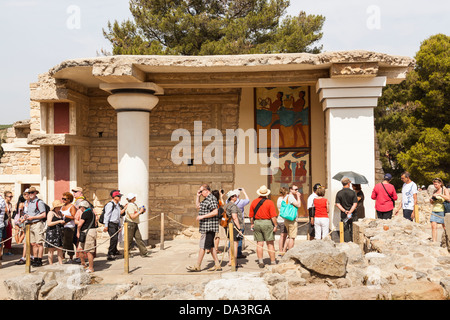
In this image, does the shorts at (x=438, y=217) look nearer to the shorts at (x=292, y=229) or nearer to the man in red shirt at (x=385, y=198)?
the man in red shirt at (x=385, y=198)

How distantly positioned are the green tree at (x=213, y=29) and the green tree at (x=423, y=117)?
19.0 ft

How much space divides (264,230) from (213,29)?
1397 centimetres

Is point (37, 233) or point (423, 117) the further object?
point (423, 117)

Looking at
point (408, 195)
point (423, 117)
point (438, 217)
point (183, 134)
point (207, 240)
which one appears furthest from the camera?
point (423, 117)

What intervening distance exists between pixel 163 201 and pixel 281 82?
4.40 meters

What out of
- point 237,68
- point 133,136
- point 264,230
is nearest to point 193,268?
point 264,230

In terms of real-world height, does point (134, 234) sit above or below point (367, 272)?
above

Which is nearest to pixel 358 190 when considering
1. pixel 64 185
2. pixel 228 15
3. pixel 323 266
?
pixel 323 266

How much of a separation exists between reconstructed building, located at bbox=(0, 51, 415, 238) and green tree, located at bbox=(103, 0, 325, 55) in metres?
7.23

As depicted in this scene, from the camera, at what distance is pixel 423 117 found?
73.0 ft

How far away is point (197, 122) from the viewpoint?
11281 millimetres

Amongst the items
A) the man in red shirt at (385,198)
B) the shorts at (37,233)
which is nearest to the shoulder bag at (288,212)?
the man in red shirt at (385,198)

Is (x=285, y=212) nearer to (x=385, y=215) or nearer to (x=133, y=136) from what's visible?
(x=385, y=215)

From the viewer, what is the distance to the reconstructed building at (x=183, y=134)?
9.39 meters
